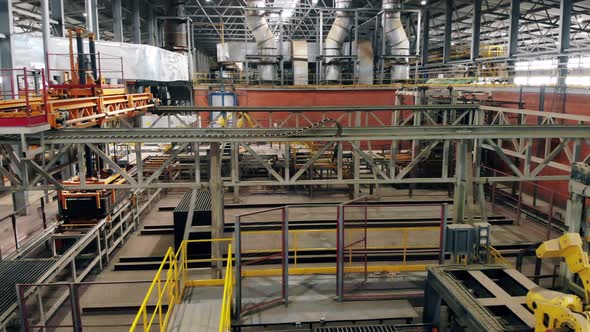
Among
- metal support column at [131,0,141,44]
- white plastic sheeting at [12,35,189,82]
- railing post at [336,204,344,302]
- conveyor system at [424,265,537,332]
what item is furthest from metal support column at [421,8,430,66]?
railing post at [336,204,344,302]

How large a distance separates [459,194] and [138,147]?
666cm

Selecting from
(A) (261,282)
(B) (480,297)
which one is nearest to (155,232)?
(A) (261,282)

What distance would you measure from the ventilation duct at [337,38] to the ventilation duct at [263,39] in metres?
3.17

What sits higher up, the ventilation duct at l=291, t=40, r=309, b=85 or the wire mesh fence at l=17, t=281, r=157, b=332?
the ventilation duct at l=291, t=40, r=309, b=85

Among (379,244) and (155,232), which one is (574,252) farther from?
(155,232)

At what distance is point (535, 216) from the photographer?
1373cm

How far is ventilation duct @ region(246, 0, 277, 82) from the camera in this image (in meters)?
22.2

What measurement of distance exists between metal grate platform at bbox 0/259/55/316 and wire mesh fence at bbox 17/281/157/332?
234 mm

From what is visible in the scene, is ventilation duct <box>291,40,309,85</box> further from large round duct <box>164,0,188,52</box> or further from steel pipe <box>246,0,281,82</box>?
large round duct <box>164,0,188,52</box>

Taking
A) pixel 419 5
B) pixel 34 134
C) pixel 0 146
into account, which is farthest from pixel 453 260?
pixel 419 5

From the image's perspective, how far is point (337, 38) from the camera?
79.4 feet

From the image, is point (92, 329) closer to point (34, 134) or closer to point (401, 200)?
point (34, 134)

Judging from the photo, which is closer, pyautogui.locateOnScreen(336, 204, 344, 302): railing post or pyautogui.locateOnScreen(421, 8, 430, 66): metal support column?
pyautogui.locateOnScreen(336, 204, 344, 302): railing post

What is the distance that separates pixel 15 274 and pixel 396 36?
69.3 feet
